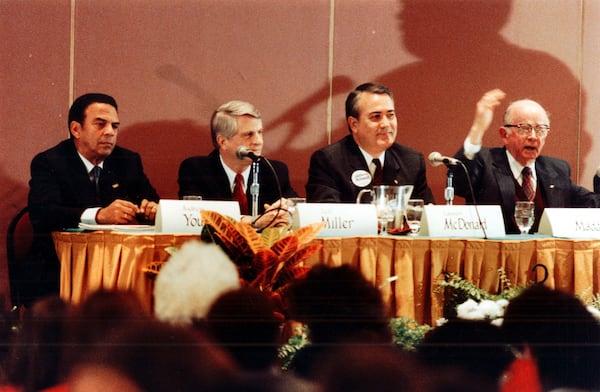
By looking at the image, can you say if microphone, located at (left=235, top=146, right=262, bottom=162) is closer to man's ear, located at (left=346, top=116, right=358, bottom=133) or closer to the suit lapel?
man's ear, located at (left=346, top=116, right=358, bottom=133)

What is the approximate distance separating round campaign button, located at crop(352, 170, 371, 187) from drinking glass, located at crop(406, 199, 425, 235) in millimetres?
447

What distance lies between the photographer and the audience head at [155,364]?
3.04 feet

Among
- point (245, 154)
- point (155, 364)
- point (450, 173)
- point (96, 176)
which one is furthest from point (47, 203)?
point (450, 173)

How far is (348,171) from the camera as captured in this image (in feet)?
8.65

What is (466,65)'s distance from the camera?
2822mm

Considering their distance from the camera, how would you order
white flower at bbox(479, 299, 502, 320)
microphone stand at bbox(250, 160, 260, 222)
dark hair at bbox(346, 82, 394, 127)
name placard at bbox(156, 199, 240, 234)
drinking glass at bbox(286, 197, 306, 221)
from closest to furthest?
white flower at bbox(479, 299, 502, 320), name placard at bbox(156, 199, 240, 234), drinking glass at bbox(286, 197, 306, 221), microphone stand at bbox(250, 160, 260, 222), dark hair at bbox(346, 82, 394, 127)

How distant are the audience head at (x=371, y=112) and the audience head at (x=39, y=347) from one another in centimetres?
162

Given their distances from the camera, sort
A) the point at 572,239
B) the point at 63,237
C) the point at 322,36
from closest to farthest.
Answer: the point at 63,237 < the point at 572,239 < the point at 322,36

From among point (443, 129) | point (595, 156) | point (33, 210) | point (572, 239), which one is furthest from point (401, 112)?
point (33, 210)

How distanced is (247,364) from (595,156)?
2.25 m

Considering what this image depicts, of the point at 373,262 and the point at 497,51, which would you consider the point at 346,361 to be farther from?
the point at 497,51

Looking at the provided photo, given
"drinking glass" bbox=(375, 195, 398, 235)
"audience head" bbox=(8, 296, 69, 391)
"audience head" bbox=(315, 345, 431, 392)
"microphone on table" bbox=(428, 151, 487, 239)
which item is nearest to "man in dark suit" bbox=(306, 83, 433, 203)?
"microphone on table" bbox=(428, 151, 487, 239)

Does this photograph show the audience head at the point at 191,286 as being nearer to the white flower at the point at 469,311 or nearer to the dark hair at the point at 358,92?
the white flower at the point at 469,311

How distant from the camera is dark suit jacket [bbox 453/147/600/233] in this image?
2654 mm
